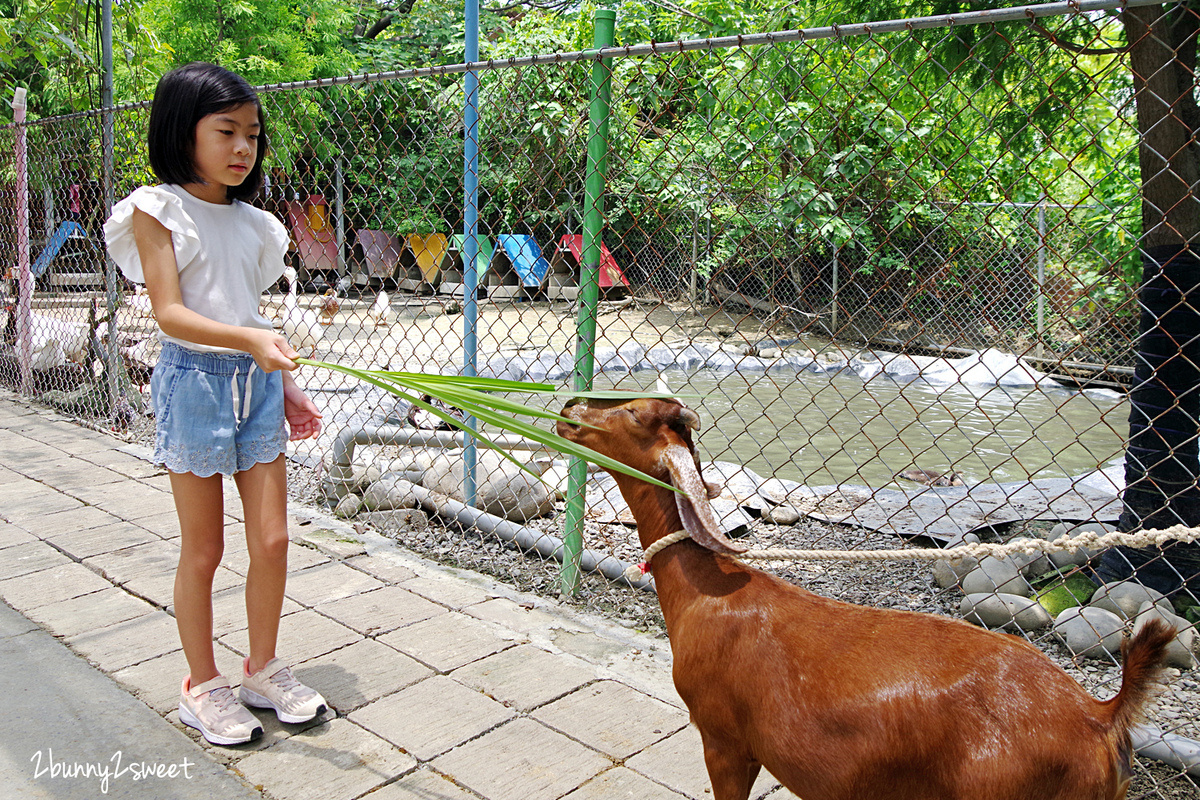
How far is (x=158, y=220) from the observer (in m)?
2.20

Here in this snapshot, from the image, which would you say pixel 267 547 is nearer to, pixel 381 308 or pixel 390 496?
pixel 390 496

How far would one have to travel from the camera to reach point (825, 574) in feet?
12.4

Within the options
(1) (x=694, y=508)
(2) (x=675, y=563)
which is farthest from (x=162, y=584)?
(1) (x=694, y=508)

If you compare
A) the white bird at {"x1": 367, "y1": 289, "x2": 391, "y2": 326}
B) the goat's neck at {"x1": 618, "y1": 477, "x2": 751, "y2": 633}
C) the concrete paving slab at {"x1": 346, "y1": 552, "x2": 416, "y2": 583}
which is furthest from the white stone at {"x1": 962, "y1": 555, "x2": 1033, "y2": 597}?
the white bird at {"x1": 367, "y1": 289, "x2": 391, "y2": 326}

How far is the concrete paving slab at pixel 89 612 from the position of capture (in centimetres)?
306

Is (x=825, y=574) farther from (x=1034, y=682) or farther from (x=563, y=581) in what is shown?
(x=1034, y=682)

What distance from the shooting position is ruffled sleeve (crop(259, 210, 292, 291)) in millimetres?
2512

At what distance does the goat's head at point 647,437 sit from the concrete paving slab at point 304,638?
142 cm

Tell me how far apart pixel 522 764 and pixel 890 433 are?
641 centimetres

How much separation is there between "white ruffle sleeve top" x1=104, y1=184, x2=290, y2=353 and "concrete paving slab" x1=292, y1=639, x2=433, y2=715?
3.51ft

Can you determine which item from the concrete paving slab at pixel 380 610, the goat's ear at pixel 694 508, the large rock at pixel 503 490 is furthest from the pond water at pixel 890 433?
the goat's ear at pixel 694 508

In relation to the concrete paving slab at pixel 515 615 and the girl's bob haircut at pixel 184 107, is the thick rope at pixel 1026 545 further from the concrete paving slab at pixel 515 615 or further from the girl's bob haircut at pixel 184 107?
the girl's bob haircut at pixel 184 107

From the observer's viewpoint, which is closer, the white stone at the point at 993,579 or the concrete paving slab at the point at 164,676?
the concrete paving slab at the point at 164,676

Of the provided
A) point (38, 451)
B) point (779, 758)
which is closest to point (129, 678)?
point (779, 758)
